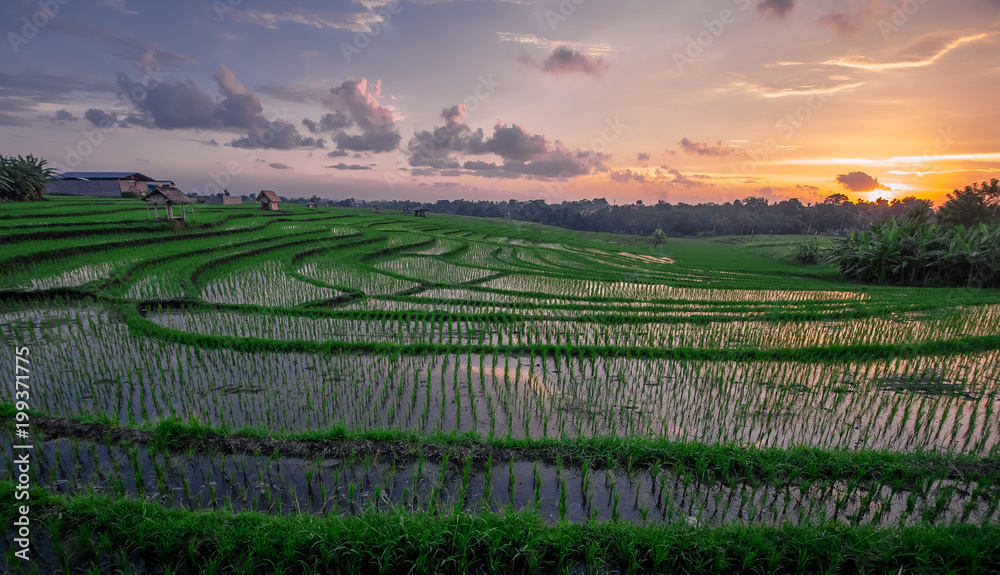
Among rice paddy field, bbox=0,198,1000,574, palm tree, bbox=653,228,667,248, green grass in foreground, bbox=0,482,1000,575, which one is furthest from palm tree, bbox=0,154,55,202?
palm tree, bbox=653,228,667,248

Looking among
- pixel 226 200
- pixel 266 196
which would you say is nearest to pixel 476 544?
pixel 266 196

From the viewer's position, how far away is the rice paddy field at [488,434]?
3178 mm

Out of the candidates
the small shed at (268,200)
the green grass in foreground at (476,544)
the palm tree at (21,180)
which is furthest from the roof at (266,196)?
the green grass in foreground at (476,544)

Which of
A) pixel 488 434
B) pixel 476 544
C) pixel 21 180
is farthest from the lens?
pixel 21 180

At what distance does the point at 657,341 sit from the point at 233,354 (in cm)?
847

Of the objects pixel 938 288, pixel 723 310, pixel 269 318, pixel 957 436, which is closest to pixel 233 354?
pixel 269 318

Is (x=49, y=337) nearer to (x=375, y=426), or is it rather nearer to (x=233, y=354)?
(x=233, y=354)

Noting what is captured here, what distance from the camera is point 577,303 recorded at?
479 inches

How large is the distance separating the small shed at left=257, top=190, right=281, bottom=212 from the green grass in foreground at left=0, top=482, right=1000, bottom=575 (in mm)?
39076

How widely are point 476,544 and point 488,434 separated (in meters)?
1.62

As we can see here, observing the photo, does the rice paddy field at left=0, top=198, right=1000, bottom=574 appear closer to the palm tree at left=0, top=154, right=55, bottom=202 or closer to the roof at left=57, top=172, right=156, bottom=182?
the palm tree at left=0, top=154, right=55, bottom=202

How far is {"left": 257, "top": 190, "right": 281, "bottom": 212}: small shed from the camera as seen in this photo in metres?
36.6

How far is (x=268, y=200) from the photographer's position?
1457 inches

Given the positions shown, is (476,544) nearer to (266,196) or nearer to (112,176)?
(266,196)
